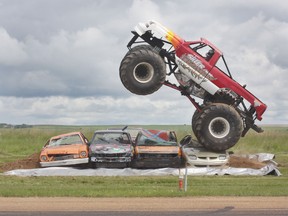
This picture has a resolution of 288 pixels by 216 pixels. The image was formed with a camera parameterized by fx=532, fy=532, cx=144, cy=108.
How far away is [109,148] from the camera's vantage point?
19828 millimetres

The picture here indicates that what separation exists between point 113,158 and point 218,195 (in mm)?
7027

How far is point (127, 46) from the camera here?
21.2m

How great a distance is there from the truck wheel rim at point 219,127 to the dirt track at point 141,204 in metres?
8.10

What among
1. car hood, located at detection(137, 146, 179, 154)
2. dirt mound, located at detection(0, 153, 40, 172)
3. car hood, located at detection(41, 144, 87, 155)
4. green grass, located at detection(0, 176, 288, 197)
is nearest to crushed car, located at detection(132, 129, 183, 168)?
car hood, located at detection(137, 146, 179, 154)

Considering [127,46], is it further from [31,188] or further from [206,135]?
[31,188]

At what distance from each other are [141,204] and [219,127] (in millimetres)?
10003

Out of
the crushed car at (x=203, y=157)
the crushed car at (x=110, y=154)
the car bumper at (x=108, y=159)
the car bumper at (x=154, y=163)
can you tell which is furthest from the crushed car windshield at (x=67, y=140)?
the crushed car at (x=203, y=157)

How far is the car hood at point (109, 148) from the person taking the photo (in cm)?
1977

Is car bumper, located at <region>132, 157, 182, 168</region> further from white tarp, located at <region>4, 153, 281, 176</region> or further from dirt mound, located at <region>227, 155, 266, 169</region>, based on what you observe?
dirt mound, located at <region>227, 155, 266, 169</region>

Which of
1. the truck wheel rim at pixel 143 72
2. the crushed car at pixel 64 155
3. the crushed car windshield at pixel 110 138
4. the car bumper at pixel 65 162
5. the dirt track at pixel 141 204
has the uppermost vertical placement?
the truck wheel rim at pixel 143 72

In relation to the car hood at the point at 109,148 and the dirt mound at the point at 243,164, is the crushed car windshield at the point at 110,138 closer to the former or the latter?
the car hood at the point at 109,148

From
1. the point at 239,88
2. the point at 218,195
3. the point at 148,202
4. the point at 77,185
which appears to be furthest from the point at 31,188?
the point at 239,88

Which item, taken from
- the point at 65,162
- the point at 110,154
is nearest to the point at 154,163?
the point at 110,154

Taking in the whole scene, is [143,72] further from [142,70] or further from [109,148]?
[109,148]
